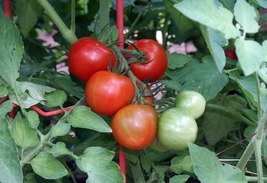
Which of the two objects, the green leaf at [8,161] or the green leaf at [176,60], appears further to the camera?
the green leaf at [176,60]

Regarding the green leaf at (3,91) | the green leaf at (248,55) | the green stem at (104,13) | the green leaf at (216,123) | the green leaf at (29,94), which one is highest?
the green leaf at (248,55)

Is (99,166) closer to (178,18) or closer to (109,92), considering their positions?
(109,92)

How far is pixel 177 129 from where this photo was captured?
776 mm

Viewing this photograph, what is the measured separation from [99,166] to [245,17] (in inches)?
11.5

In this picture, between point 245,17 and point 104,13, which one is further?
point 104,13

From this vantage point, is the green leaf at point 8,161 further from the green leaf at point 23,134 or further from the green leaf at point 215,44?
the green leaf at point 215,44

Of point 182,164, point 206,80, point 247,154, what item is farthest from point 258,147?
point 206,80

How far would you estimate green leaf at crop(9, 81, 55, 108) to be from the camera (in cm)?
82

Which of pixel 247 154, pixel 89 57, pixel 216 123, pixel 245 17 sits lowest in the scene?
pixel 216 123

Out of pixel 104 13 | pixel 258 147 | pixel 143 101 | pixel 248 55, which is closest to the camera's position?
pixel 248 55

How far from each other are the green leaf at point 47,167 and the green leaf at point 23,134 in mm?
25

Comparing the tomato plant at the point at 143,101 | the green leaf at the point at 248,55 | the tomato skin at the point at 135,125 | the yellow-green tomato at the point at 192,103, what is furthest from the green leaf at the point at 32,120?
the green leaf at the point at 248,55

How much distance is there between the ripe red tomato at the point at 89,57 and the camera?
85 centimetres

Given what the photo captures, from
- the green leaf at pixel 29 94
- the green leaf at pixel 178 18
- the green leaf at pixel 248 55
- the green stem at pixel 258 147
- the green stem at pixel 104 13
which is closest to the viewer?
the green leaf at pixel 248 55
